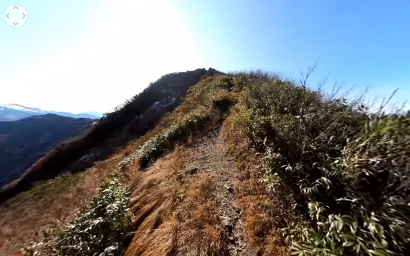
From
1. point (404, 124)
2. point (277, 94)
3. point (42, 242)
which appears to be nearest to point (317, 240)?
point (404, 124)

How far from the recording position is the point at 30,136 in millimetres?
64250

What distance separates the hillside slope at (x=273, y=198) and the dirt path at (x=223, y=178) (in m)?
0.03

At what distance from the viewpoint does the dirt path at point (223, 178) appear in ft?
20.4

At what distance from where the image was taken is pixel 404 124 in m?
5.92

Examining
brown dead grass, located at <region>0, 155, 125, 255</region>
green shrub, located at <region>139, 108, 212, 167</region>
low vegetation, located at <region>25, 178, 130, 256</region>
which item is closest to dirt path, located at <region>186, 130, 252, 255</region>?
green shrub, located at <region>139, 108, 212, 167</region>

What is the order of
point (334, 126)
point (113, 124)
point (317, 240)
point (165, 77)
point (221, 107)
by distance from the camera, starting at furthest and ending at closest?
1. point (165, 77)
2. point (113, 124)
3. point (221, 107)
4. point (334, 126)
5. point (317, 240)

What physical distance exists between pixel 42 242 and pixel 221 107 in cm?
1335

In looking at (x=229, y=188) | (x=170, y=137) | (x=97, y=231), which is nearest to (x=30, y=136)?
(x=170, y=137)

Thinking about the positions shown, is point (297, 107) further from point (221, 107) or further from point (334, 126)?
point (221, 107)

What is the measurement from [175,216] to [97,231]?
8.12ft

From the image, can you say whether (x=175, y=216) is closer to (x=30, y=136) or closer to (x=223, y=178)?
(x=223, y=178)

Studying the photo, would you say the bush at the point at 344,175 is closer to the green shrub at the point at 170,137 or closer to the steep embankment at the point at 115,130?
the green shrub at the point at 170,137

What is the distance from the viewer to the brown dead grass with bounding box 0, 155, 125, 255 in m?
8.73

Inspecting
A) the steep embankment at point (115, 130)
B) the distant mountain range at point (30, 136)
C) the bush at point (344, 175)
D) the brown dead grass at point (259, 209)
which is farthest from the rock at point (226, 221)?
the distant mountain range at point (30, 136)
